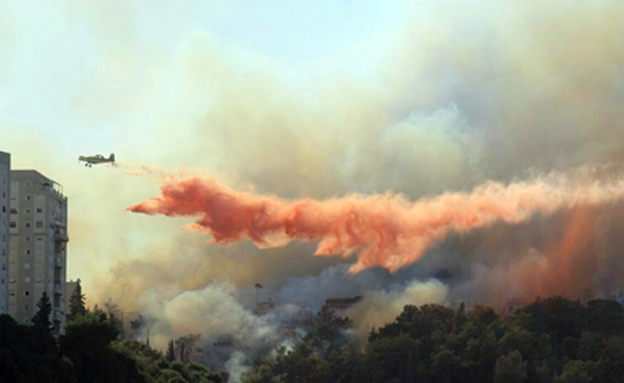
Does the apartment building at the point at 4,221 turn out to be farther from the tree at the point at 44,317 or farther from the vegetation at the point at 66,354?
the vegetation at the point at 66,354

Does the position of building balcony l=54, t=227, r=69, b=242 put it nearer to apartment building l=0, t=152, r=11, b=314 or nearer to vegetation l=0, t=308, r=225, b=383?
vegetation l=0, t=308, r=225, b=383

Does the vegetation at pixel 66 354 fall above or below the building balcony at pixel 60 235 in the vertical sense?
below

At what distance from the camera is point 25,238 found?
16050cm

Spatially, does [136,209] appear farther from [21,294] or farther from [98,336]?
[98,336]

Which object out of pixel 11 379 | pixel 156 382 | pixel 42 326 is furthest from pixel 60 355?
pixel 156 382

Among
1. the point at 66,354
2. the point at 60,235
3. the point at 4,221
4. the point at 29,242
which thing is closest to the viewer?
the point at 66,354

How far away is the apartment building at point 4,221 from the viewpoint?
469ft

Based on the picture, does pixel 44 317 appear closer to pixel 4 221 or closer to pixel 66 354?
pixel 66 354

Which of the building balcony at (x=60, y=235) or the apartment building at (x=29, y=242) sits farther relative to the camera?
the building balcony at (x=60, y=235)

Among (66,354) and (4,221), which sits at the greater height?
(4,221)

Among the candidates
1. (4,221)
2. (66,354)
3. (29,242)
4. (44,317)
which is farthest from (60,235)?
(66,354)

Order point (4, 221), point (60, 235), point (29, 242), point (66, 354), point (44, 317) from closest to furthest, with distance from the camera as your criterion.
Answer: point (66, 354), point (44, 317), point (4, 221), point (29, 242), point (60, 235)

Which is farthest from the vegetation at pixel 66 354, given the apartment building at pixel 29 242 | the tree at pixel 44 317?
the apartment building at pixel 29 242

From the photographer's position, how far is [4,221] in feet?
475
